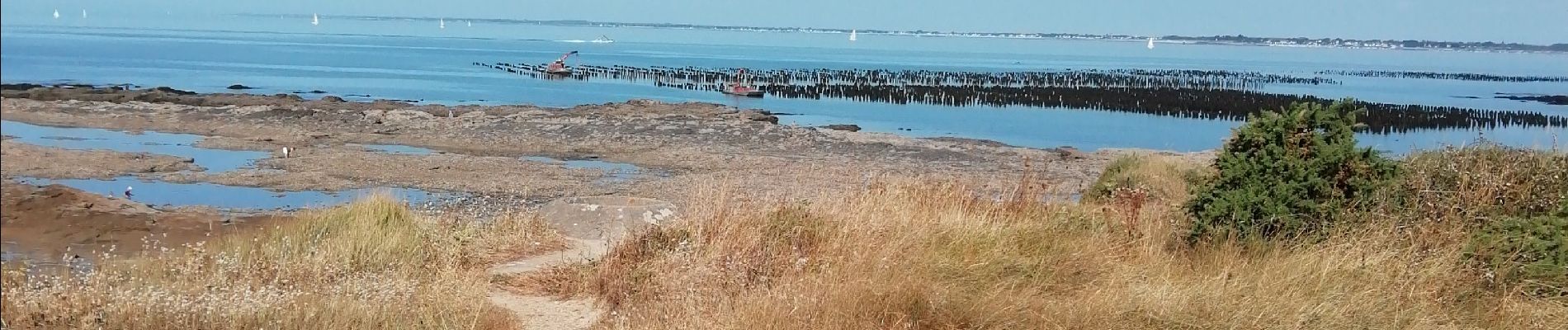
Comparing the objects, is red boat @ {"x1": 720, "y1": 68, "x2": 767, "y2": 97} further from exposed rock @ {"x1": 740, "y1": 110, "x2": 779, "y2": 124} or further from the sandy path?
the sandy path

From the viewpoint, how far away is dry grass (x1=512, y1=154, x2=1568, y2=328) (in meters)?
5.32

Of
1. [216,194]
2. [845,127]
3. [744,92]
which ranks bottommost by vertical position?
[216,194]

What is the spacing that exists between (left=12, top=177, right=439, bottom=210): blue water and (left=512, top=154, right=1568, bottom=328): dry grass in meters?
10.7

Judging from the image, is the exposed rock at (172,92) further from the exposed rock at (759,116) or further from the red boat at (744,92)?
the red boat at (744,92)

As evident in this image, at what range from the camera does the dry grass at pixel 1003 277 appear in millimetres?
5324

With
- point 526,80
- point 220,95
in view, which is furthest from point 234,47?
point 220,95

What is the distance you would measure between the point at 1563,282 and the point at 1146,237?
2.06 meters

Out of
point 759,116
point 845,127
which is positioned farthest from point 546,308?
point 759,116

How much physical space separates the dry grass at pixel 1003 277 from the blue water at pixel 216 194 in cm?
1073

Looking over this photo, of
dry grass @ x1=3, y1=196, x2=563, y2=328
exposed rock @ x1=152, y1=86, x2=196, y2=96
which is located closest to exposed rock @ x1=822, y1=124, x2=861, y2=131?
exposed rock @ x1=152, y1=86, x2=196, y2=96

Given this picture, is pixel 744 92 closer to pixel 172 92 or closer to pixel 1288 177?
pixel 172 92

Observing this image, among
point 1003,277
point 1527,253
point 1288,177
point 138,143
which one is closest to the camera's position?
point 1527,253

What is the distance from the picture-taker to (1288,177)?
702 cm

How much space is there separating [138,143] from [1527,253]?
24866mm
